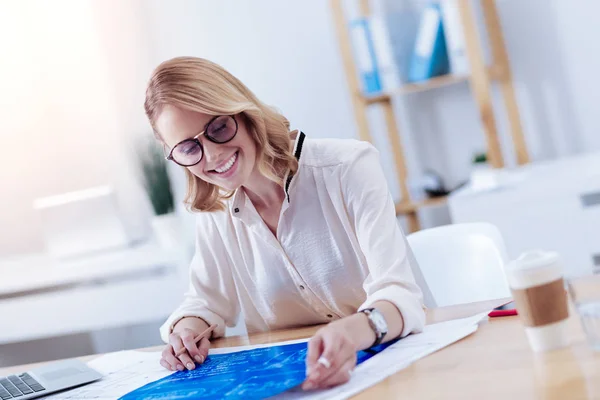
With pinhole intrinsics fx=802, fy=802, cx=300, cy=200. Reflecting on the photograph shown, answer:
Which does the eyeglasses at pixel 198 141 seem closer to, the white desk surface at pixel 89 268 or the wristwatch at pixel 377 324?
the wristwatch at pixel 377 324

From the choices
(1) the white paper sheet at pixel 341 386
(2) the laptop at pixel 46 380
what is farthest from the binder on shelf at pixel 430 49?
(2) the laptop at pixel 46 380

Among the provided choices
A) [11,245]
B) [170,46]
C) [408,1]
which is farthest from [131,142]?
[408,1]

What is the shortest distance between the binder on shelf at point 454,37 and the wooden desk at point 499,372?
195cm

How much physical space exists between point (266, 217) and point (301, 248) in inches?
4.3

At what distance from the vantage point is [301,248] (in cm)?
177

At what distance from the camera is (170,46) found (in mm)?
3926

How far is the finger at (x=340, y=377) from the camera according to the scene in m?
1.19

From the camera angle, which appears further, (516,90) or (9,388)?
(516,90)

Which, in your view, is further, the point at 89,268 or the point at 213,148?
the point at 89,268

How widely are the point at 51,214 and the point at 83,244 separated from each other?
20 cm

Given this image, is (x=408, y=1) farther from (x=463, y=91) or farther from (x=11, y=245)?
(x=11, y=245)

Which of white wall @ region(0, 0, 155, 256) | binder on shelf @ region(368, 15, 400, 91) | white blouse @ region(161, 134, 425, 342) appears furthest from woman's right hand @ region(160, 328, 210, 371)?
white wall @ region(0, 0, 155, 256)

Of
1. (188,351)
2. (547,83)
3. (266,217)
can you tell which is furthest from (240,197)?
(547,83)

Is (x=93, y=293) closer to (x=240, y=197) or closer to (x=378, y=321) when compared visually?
(x=240, y=197)
